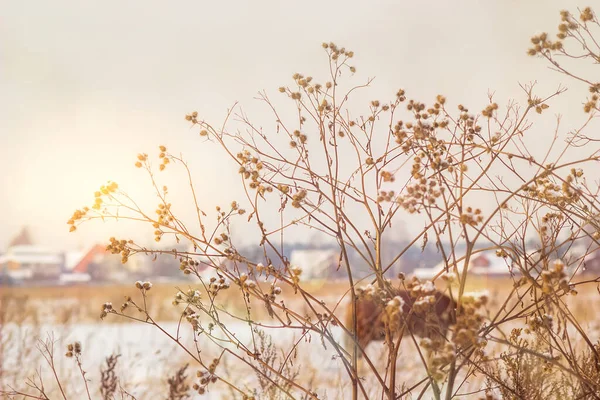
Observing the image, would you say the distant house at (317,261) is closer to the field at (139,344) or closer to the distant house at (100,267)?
the field at (139,344)

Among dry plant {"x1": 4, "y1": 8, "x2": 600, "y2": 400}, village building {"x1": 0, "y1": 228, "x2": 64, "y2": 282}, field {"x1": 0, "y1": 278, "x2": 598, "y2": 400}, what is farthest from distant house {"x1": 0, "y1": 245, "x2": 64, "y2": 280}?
dry plant {"x1": 4, "y1": 8, "x2": 600, "y2": 400}

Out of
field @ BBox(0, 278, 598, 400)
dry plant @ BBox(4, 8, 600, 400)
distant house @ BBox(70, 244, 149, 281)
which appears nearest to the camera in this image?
dry plant @ BBox(4, 8, 600, 400)

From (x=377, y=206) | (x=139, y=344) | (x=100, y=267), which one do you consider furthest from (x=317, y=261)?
(x=100, y=267)

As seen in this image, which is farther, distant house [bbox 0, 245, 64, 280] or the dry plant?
distant house [bbox 0, 245, 64, 280]

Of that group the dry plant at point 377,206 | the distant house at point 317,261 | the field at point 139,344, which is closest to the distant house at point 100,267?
the field at point 139,344

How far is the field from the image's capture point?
8.15 ft

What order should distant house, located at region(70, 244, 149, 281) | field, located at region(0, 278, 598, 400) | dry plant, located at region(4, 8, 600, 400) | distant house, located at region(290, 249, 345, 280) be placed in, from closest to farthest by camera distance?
1. dry plant, located at region(4, 8, 600, 400)
2. field, located at region(0, 278, 598, 400)
3. distant house, located at region(290, 249, 345, 280)
4. distant house, located at region(70, 244, 149, 281)

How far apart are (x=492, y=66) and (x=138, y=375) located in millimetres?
2289

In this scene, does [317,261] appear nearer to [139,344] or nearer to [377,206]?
[139,344]

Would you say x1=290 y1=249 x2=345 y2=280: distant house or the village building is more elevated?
the village building

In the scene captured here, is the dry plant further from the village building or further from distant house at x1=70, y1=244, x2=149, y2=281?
the village building

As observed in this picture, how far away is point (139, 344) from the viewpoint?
385 centimetres

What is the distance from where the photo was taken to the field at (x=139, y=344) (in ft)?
8.15

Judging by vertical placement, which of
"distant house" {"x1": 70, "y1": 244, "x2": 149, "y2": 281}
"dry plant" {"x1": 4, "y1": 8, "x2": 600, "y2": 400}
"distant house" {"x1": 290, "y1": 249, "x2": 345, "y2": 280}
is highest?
"distant house" {"x1": 70, "y1": 244, "x2": 149, "y2": 281}
